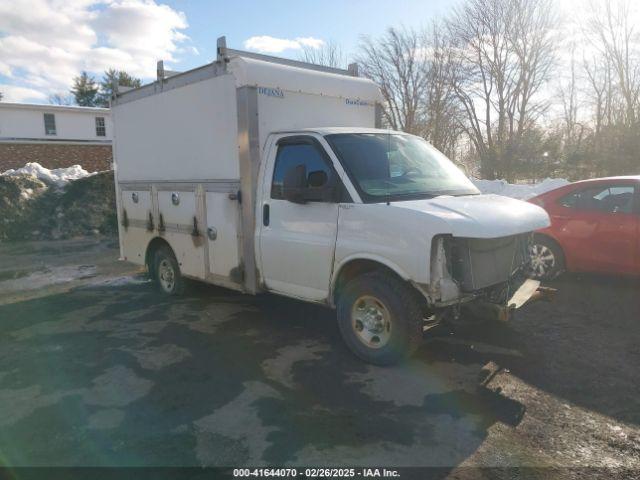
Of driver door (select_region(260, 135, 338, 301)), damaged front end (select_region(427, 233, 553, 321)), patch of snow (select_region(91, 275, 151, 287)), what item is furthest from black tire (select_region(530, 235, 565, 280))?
patch of snow (select_region(91, 275, 151, 287))

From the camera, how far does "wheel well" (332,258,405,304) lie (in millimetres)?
4695

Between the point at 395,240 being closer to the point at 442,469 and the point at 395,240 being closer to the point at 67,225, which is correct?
the point at 442,469

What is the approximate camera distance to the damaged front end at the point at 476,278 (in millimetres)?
4195

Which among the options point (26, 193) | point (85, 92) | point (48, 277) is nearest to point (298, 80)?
point (48, 277)

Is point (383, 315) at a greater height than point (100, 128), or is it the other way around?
point (100, 128)

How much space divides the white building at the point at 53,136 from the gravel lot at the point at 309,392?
26.1 metres

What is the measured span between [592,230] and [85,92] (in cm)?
5786

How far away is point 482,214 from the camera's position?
4277mm

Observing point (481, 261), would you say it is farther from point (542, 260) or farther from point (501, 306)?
point (542, 260)

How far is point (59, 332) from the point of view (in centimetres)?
596

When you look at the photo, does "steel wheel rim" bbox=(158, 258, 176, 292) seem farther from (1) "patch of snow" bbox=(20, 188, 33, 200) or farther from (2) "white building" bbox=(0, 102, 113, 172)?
(2) "white building" bbox=(0, 102, 113, 172)

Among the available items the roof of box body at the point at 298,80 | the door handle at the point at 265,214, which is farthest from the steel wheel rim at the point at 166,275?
the roof of box body at the point at 298,80

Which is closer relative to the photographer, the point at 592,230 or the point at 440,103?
the point at 592,230

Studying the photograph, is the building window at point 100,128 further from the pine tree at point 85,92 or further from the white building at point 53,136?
the pine tree at point 85,92
